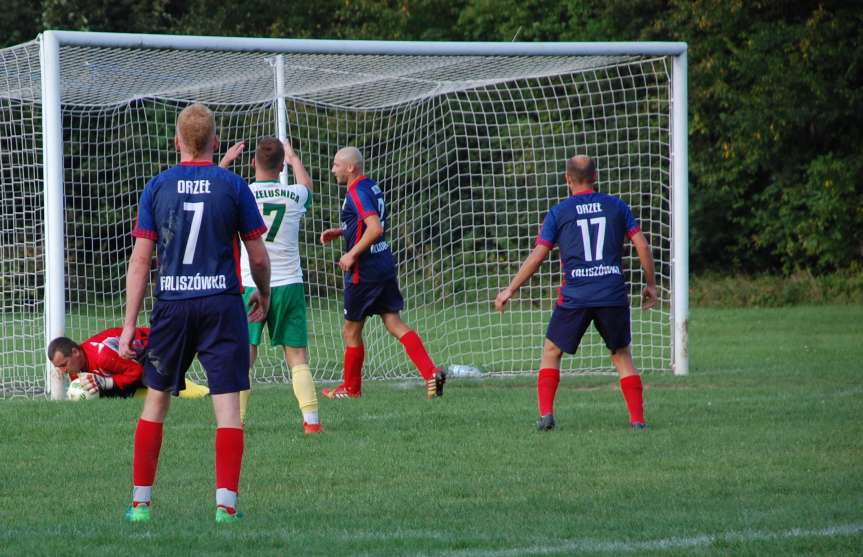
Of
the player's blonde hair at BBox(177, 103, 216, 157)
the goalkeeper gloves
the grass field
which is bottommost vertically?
the grass field

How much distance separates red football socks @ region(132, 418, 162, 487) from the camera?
557 cm

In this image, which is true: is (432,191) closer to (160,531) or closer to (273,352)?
(273,352)

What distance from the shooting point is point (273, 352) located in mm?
14492

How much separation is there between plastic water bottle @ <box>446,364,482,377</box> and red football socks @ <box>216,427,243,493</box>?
22.4 feet

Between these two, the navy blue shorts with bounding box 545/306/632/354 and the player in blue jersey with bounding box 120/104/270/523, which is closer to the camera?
the player in blue jersey with bounding box 120/104/270/523

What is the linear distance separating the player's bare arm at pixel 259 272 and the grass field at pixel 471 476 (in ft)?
2.98

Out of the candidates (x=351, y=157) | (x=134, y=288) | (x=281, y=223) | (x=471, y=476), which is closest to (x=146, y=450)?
(x=134, y=288)

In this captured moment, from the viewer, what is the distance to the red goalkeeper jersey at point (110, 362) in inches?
403

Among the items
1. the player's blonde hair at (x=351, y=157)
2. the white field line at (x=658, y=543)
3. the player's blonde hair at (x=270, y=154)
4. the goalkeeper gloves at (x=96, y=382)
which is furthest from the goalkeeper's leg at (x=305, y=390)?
the white field line at (x=658, y=543)

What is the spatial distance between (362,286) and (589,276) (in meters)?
2.45

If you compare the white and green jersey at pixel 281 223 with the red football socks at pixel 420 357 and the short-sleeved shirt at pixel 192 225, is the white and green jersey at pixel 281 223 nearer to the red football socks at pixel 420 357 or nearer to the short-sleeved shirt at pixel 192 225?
the red football socks at pixel 420 357

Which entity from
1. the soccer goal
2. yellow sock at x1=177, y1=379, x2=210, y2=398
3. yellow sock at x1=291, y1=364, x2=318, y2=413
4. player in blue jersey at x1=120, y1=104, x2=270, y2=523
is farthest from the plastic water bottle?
player in blue jersey at x1=120, y1=104, x2=270, y2=523

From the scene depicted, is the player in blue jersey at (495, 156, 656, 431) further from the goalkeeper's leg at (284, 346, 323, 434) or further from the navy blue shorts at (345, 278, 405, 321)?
the navy blue shorts at (345, 278, 405, 321)

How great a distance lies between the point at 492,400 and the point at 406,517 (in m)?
4.52
